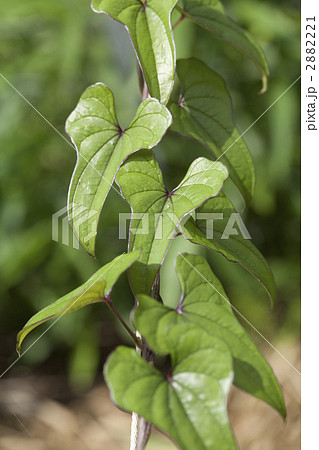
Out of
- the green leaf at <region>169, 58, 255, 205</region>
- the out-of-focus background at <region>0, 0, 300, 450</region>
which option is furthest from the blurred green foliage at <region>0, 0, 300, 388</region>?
the green leaf at <region>169, 58, 255, 205</region>

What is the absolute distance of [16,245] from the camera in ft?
4.42

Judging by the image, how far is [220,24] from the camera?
0.52 meters

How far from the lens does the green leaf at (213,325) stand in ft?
1.12

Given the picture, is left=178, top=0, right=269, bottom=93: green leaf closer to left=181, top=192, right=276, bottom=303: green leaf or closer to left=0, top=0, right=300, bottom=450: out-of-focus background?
A: left=181, top=192, right=276, bottom=303: green leaf

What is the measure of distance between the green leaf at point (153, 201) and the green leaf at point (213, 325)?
24mm

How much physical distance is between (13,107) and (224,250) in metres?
1.09

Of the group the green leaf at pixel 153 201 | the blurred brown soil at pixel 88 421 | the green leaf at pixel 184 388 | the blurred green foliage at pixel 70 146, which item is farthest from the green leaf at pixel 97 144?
the blurred brown soil at pixel 88 421

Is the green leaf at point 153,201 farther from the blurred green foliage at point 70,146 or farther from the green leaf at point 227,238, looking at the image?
the blurred green foliage at point 70,146

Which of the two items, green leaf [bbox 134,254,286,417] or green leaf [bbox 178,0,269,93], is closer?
green leaf [bbox 134,254,286,417]

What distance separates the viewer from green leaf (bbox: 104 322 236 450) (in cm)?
30

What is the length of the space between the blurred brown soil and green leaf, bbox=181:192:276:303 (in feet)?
3.45

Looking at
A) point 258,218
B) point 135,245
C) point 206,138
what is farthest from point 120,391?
point 258,218

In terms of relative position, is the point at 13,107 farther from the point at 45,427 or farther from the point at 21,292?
the point at 45,427

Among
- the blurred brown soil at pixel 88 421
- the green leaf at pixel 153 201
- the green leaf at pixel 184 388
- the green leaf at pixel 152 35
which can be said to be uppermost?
the green leaf at pixel 152 35
